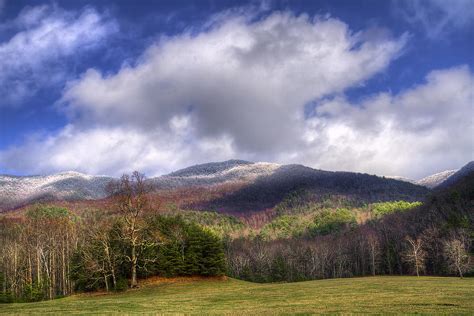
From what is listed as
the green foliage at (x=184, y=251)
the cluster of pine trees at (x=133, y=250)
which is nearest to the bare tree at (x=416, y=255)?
the green foliage at (x=184, y=251)

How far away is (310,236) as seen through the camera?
183000 mm

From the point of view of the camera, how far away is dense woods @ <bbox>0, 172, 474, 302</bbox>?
50094 mm

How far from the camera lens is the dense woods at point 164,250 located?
164ft

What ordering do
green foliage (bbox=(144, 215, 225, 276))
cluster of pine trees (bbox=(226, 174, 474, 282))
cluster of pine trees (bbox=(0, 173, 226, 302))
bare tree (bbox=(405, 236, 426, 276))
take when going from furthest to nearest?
cluster of pine trees (bbox=(226, 174, 474, 282)) → bare tree (bbox=(405, 236, 426, 276)) → green foliage (bbox=(144, 215, 225, 276)) → cluster of pine trees (bbox=(0, 173, 226, 302))

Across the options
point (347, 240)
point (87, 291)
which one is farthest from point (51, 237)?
point (347, 240)

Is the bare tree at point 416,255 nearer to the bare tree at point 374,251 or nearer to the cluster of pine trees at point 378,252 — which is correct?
the cluster of pine trees at point 378,252

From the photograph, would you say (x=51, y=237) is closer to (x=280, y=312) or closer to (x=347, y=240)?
(x=280, y=312)

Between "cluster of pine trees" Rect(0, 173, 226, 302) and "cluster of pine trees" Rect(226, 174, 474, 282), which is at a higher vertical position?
"cluster of pine trees" Rect(0, 173, 226, 302)

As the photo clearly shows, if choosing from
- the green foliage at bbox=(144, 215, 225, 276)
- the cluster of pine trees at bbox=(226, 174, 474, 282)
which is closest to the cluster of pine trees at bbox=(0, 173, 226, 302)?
the green foliage at bbox=(144, 215, 225, 276)

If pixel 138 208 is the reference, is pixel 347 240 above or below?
below

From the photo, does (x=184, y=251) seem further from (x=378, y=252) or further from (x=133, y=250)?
(x=378, y=252)

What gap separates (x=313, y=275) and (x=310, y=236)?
65.8 metres

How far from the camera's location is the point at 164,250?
56438 millimetres

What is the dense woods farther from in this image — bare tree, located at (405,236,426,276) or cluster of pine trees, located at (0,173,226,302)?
bare tree, located at (405,236,426,276)
